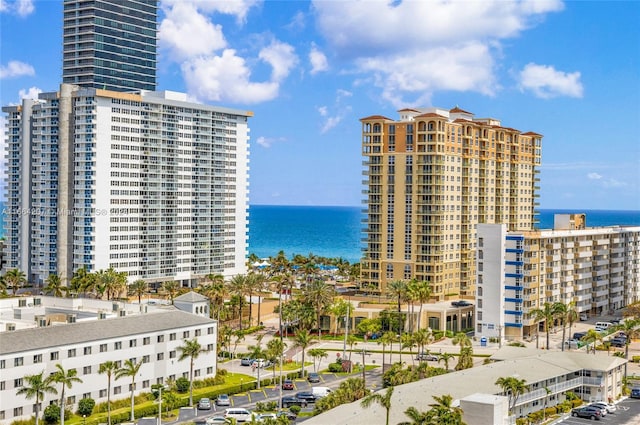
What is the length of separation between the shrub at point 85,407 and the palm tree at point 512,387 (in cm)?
3849

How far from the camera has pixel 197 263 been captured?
17862 centimetres

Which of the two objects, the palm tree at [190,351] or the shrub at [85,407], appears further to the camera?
the palm tree at [190,351]

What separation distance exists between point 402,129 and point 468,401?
7812 centimetres

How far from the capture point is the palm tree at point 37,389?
71.1 metres

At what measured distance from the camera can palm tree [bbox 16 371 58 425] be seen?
71.1 m

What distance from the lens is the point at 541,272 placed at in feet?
412

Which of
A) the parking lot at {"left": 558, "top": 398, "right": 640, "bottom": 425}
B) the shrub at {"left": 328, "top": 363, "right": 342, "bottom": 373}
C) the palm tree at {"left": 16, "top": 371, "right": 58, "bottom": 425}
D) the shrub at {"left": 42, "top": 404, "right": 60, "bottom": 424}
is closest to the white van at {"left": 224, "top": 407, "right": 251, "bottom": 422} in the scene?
the shrub at {"left": 42, "top": 404, "right": 60, "bottom": 424}

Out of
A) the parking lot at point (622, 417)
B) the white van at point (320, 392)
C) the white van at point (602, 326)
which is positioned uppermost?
the white van at point (602, 326)

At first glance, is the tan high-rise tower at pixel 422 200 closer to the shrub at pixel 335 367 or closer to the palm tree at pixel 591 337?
the palm tree at pixel 591 337

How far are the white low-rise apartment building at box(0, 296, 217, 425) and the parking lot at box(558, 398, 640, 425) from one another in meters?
40.4

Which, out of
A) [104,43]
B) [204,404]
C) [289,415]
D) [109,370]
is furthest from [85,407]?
[104,43]

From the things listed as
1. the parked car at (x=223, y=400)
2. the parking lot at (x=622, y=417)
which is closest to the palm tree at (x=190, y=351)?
the parked car at (x=223, y=400)

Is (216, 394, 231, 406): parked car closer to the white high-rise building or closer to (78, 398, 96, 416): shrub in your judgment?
(78, 398, 96, 416): shrub

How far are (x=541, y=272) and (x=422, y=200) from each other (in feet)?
79.0
